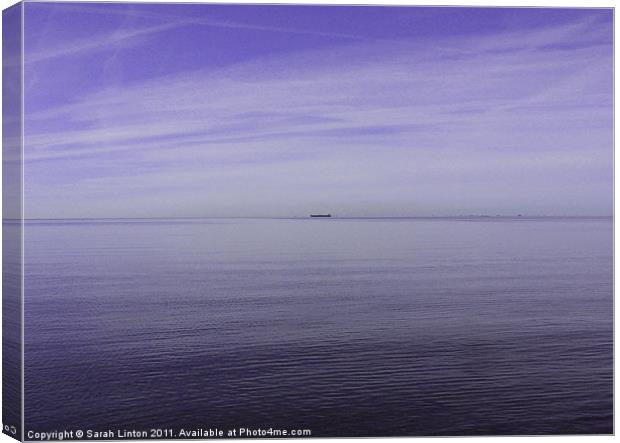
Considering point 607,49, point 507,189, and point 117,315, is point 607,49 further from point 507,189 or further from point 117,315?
point 117,315

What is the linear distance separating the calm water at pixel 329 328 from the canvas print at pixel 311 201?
3cm

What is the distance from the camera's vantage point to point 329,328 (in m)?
9.76

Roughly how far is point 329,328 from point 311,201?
1.28 metres

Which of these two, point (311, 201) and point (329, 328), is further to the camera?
point (329, 328)

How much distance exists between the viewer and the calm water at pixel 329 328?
30.1 feet

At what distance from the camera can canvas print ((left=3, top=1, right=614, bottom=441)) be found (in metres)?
9.10

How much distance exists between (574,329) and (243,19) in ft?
15.1

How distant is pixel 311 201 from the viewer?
962cm

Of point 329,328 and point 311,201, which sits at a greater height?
point 311,201

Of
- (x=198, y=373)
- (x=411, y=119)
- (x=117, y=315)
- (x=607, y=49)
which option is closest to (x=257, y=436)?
(x=198, y=373)

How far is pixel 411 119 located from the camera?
959 cm

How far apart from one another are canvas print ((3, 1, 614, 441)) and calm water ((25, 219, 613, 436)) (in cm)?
3

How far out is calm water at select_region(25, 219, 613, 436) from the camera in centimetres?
916

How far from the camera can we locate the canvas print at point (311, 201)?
29.9 feet
